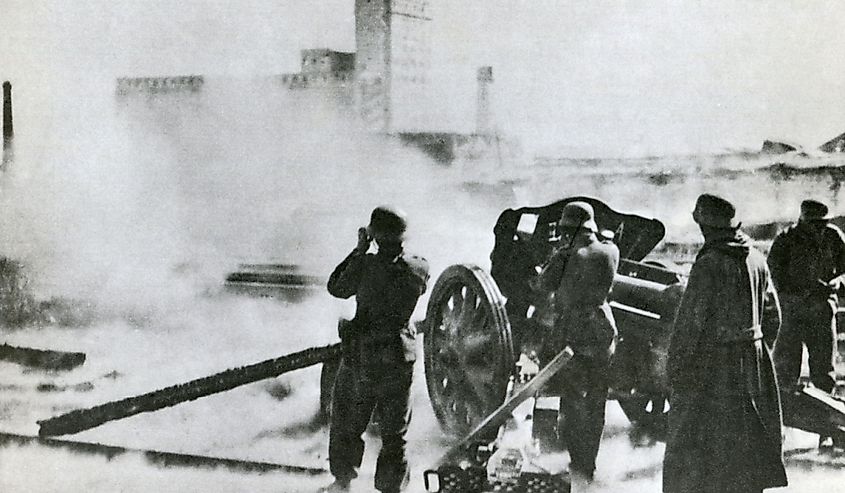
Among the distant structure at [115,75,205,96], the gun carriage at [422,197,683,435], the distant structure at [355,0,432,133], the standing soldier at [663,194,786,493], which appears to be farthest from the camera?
the distant structure at [115,75,205,96]

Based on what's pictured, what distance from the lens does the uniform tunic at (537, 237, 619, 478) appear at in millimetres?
3141

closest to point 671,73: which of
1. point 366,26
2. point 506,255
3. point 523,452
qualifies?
point 506,255

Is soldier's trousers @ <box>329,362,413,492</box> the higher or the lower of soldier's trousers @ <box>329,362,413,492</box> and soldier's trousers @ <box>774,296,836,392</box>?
the lower

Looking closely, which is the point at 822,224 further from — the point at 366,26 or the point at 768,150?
the point at 366,26

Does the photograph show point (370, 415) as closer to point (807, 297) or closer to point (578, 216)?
point (578, 216)

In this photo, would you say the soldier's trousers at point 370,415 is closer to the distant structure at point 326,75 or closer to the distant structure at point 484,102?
the distant structure at point 484,102

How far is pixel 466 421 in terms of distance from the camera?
11.6 ft

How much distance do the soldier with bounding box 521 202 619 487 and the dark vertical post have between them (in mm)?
2571

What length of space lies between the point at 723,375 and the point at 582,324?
1.83 ft

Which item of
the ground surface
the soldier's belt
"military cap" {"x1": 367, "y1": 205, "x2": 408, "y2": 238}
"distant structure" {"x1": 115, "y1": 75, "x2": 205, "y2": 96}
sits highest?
"distant structure" {"x1": 115, "y1": 75, "x2": 205, "y2": 96}

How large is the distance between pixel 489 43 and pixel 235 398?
2016 millimetres

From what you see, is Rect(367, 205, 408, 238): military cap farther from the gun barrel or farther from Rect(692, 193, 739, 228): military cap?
Rect(692, 193, 739, 228): military cap

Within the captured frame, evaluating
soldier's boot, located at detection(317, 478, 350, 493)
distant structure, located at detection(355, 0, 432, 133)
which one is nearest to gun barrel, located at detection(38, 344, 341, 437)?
soldier's boot, located at detection(317, 478, 350, 493)

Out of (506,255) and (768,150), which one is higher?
(768,150)
